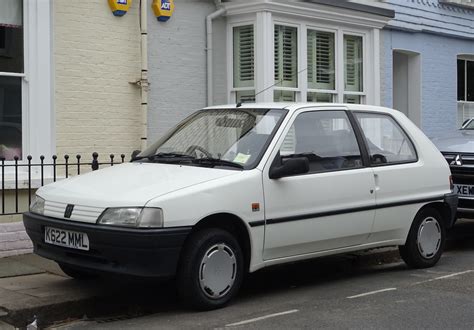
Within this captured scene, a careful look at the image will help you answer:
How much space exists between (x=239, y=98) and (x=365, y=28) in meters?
2.98

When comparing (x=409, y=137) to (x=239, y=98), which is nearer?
(x=409, y=137)

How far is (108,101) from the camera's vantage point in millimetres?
9547

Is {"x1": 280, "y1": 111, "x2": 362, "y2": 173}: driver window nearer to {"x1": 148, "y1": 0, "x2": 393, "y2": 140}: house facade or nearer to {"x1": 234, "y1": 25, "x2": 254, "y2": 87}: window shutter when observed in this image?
{"x1": 148, "y1": 0, "x2": 393, "y2": 140}: house facade

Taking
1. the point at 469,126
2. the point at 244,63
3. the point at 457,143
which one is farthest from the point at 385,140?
the point at 469,126

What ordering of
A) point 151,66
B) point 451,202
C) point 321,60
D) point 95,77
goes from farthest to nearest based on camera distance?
point 321,60, point 151,66, point 95,77, point 451,202

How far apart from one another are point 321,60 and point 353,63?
2.98 ft

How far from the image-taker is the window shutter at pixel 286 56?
11.1 meters

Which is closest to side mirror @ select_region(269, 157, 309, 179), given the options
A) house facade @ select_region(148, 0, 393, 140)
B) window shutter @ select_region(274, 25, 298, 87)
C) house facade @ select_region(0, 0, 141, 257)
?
house facade @ select_region(0, 0, 141, 257)

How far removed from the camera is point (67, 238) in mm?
5660

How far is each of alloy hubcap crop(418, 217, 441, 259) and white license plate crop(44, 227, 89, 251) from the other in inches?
145

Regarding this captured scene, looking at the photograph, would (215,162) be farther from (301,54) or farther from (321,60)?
(321,60)

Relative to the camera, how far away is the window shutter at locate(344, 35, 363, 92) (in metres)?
12.3

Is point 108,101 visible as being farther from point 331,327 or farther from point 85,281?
point 331,327

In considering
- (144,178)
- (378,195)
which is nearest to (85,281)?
(144,178)
